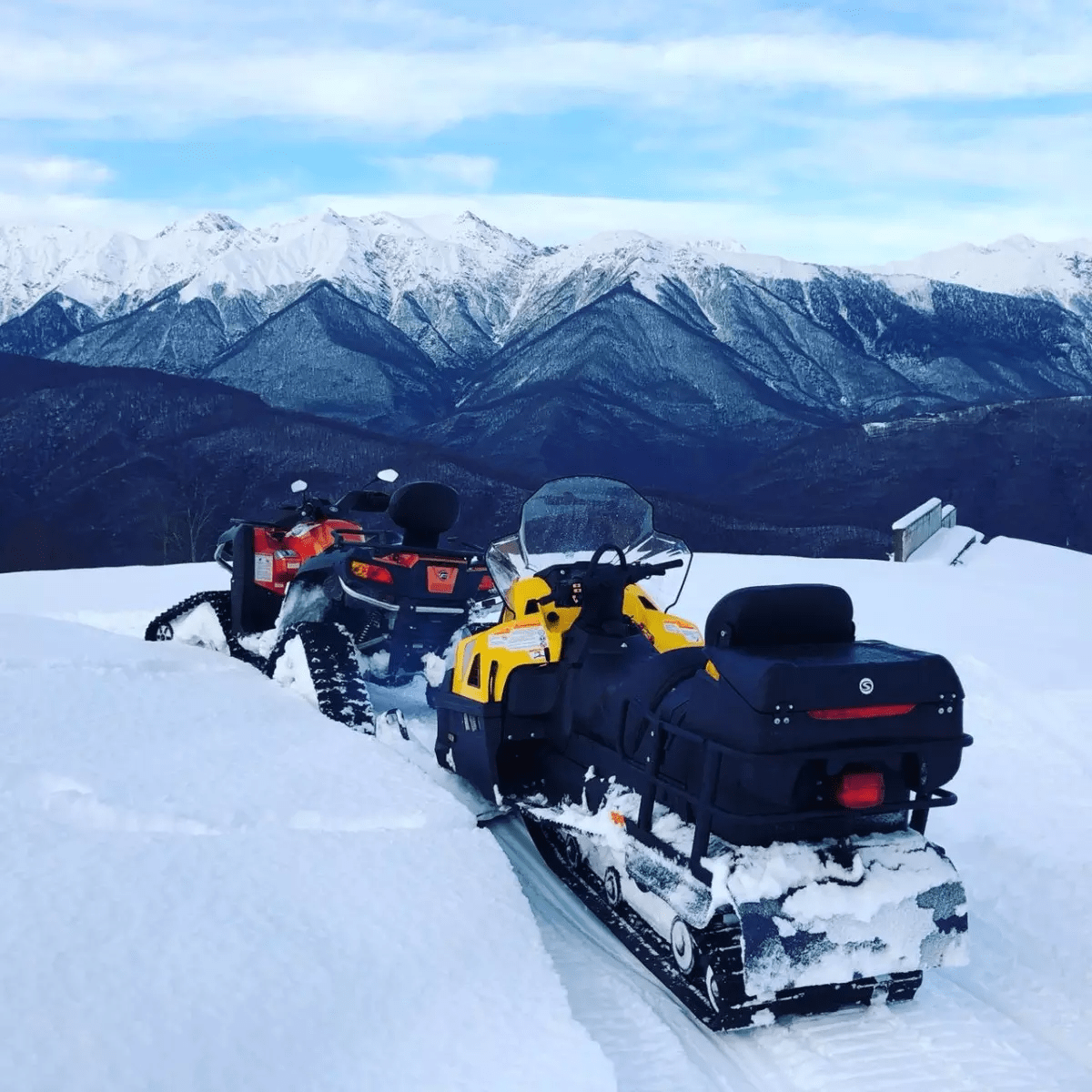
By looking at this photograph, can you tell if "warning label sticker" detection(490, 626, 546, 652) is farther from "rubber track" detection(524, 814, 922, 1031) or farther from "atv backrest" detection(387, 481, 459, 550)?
"atv backrest" detection(387, 481, 459, 550)

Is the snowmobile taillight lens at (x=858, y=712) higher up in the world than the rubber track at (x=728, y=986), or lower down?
higher up

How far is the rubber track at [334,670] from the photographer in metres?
5.02

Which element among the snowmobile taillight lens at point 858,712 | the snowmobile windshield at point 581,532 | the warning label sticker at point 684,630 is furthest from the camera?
the snowmobile windshield at point 581,532

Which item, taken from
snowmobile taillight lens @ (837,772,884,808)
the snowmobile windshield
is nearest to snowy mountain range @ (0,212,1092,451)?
the snowmobile windshield

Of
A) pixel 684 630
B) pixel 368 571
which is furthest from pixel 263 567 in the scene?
pixel 684 630

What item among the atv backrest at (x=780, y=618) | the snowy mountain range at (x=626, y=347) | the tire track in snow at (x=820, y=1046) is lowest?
the tire track in snow at (x=820, y=1046)

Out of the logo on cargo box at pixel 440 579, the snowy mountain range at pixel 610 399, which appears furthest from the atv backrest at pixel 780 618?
→ the snowy mountain range at pixel 610 399

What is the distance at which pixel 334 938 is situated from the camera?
9.71ft

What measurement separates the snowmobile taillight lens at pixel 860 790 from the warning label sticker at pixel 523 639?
5.00 ft

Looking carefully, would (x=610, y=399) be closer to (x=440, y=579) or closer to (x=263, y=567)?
(x=263, y=567)

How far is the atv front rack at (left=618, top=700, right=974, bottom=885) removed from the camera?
310cm

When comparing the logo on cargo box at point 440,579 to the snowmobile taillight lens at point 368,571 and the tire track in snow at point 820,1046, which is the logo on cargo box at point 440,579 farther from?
the tire track in snow at point 820,1046

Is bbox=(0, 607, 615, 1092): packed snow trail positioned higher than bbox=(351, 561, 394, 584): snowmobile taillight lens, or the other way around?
bbox=(351, 561, 394, 584): snowmobile taillight lens

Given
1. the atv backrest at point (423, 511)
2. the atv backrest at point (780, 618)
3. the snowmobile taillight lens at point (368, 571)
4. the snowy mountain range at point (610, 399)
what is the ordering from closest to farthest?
1. the atv backrest at point (780, 618)
2. the snowmobile taillight lens at point (368, 571)
3. the atv backrest at point (423, 511)
4. the snowy mountain range at point (610, 399)
